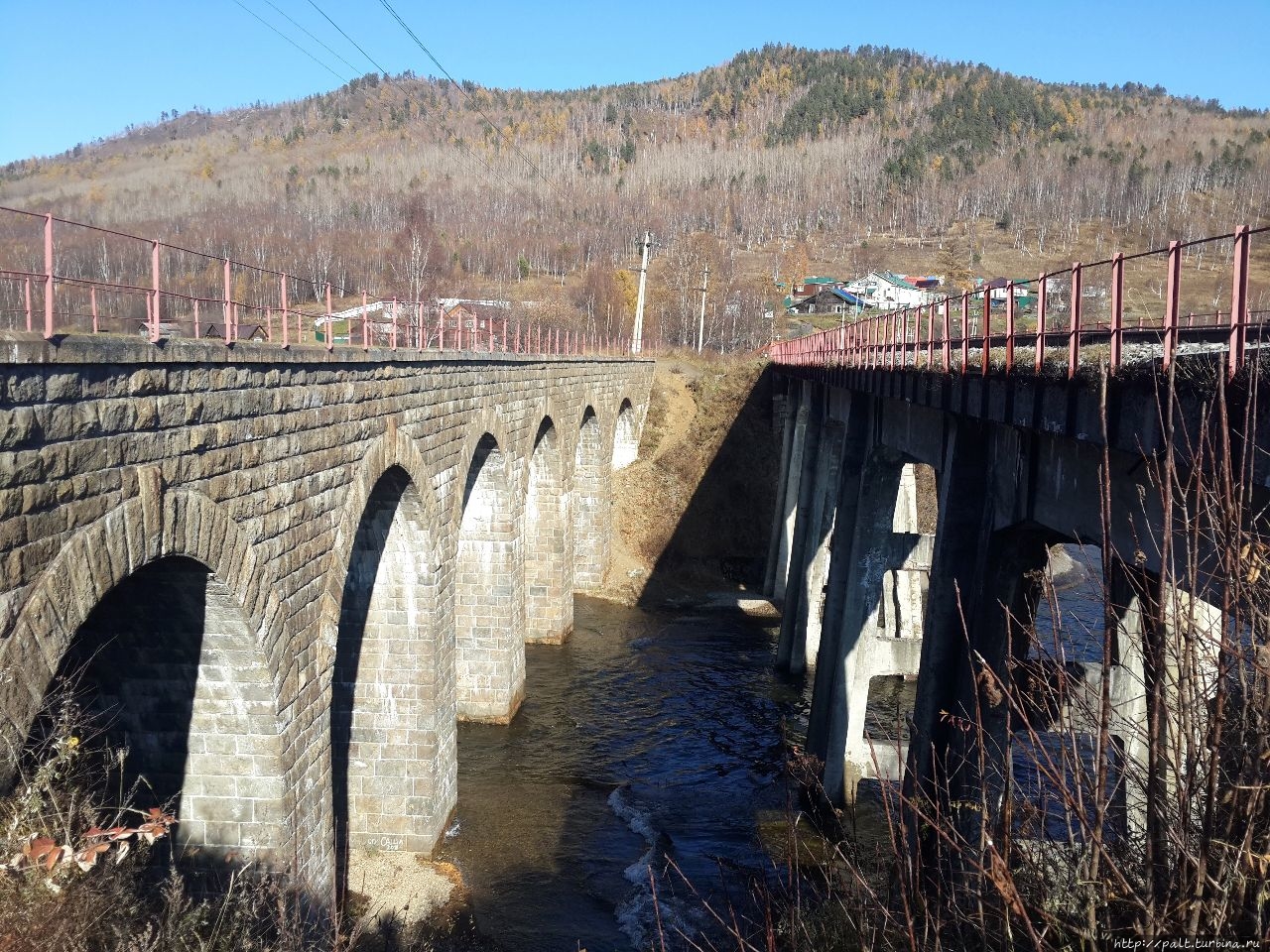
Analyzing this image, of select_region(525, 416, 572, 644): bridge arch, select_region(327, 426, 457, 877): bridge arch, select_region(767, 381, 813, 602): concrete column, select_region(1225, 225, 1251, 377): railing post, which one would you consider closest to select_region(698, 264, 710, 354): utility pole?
select_region(767, 381, 813, 602): concrete column

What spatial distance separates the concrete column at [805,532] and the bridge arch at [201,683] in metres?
14.8

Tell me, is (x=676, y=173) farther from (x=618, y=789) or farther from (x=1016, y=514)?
(x=1016, y=514)

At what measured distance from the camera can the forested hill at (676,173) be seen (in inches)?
3590

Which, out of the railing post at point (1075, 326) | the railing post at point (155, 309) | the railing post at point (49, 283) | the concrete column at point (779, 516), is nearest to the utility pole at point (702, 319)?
the concrete column at point (779, 516)

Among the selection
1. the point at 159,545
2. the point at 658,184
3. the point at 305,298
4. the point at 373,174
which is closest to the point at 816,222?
the point at 658,184

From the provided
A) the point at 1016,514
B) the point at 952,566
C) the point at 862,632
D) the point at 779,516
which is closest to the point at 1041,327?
the point at 1016,514

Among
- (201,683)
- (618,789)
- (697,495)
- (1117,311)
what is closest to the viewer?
(1117,311)

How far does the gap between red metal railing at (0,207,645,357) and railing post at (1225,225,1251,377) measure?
6048 mm

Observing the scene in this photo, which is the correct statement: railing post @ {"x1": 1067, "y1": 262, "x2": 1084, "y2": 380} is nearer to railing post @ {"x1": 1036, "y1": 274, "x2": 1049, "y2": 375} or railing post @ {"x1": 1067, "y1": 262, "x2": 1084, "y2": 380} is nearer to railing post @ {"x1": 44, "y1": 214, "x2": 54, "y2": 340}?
railing post @ {"x1": 1036, "y1": 274, "x2": 1049, "y2": 375}

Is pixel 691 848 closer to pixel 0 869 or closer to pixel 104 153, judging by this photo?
pixel 0 869

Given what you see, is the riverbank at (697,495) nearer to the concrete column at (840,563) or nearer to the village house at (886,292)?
the concrete column at (840,563)

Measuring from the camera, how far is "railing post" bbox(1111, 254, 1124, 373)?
22.1 feet

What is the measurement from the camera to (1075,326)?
7.50 meters

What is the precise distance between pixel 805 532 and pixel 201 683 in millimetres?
15951
